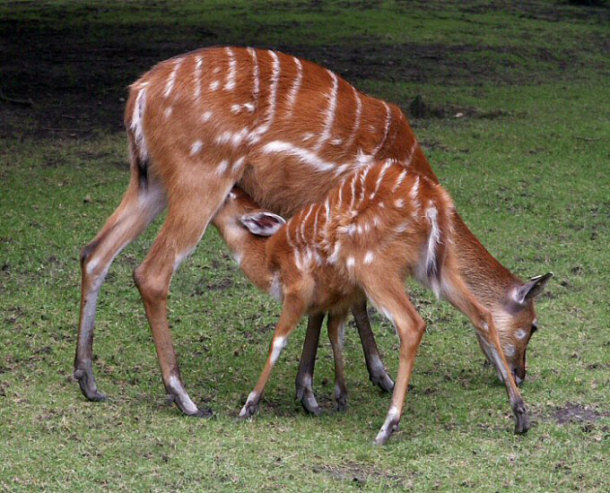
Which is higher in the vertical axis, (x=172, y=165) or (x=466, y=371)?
(x=172, y=165)

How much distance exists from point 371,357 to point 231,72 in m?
1.36

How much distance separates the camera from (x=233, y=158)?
449 cm

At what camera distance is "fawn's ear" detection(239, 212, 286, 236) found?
454cm

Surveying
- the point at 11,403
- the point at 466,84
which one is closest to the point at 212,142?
the point at 11,403

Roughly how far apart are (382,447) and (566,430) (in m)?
0.70

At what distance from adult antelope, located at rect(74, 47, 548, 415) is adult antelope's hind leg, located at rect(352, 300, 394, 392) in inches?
18.6

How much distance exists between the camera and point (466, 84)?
10492 mm

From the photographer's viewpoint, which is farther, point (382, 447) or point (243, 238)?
point (243, 238)

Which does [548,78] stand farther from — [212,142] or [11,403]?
[11,403]

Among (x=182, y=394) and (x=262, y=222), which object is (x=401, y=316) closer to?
(x=262, y=222)

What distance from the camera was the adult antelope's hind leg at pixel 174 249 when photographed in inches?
173

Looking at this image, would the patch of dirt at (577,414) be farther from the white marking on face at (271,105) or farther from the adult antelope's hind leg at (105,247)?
the adult antelope's hind leg at (105,247)

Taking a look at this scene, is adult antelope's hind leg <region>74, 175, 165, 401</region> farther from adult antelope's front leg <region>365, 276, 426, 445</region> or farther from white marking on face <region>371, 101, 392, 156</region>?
adult antelope's front leg <region>365, 276, 426, 445</region>

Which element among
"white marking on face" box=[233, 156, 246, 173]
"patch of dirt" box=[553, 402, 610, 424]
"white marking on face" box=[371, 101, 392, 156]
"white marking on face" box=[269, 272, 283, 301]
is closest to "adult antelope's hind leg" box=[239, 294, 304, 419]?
"white marking on face" box=[269, 272, 283, 301]
